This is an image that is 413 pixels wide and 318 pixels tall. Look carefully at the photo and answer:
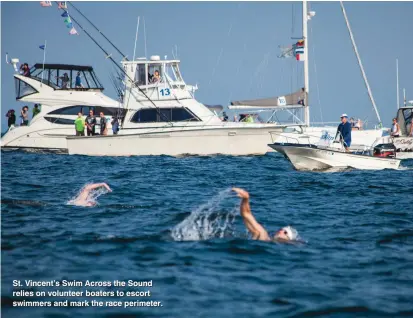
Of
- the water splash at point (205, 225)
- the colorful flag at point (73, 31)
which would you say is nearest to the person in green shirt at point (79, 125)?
the colorful flag at point (73, 31)

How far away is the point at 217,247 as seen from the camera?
11086 mm

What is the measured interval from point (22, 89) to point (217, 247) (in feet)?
90.3

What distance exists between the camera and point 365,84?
42625 mm

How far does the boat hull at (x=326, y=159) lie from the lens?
23.8 metres

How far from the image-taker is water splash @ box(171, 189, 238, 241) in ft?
39.2

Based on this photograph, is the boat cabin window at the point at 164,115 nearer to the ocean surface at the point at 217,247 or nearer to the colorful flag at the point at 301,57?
the colorful flag at the point at 301,57

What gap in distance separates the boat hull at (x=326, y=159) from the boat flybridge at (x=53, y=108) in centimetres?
1145

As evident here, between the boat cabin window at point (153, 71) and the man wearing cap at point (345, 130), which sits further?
the boat cabin window at point (153, 71)

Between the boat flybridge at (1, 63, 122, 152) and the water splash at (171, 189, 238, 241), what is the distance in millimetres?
19002

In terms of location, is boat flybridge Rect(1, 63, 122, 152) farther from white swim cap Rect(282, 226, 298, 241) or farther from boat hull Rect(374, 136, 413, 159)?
white swim cap Rect(282, 226, 298, 241)

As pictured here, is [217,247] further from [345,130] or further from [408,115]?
[408,115]

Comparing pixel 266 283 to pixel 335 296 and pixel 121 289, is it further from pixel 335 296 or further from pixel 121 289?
pixel 121 289

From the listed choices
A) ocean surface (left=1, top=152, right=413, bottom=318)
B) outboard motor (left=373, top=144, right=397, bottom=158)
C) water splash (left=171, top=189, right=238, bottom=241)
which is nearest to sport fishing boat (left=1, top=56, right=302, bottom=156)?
outboard motor (left=373, top=144, right=397, bottom=158)

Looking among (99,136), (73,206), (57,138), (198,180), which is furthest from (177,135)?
(73,206)
